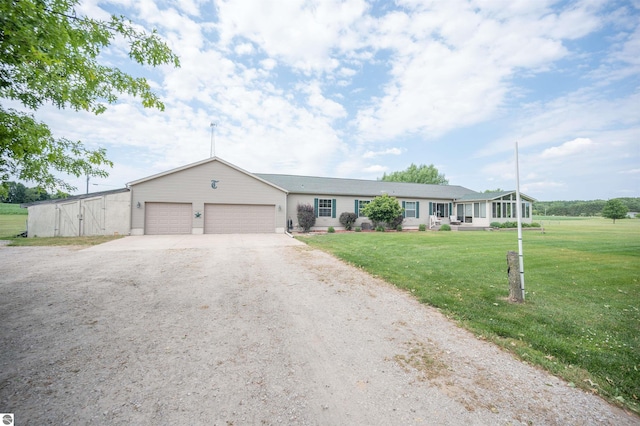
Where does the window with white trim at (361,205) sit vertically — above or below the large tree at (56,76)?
below

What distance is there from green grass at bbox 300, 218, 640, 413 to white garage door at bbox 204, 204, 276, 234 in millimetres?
9780

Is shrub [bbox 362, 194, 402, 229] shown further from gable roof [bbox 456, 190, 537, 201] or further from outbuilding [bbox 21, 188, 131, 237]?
outbuilding [bbox 21, 188, 131, 237]

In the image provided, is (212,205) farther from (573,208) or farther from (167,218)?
(573,208)

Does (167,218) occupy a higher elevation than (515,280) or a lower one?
higher

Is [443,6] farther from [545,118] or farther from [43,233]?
[43,233]

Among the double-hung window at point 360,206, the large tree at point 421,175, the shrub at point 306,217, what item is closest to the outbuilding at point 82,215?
the shrub at point 306,217

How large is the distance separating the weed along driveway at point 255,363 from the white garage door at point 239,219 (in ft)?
36.6

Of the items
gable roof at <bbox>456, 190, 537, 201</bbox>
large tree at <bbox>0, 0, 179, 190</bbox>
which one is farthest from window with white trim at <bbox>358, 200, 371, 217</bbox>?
large tree at <bbox>0, 0, 179, 190</bbox>

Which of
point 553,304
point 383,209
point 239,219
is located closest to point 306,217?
point 239,219

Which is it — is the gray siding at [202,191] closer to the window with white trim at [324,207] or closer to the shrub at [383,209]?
the window with white trim at [324,207]

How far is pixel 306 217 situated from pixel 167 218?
894cm

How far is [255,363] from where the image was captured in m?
2.75

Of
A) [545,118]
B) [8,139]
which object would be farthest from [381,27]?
[8,139]

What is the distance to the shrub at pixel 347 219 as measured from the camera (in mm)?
19922
